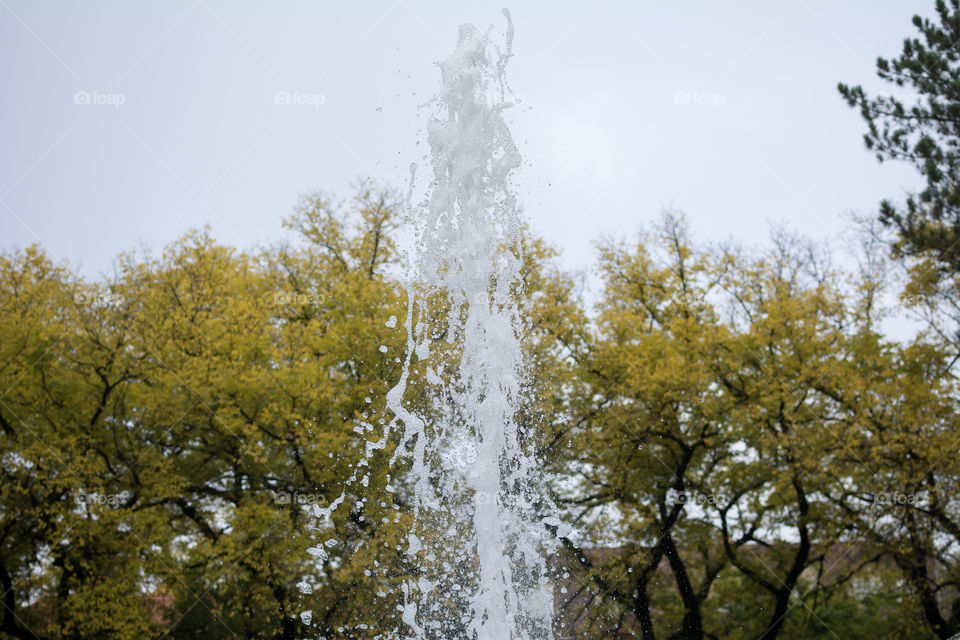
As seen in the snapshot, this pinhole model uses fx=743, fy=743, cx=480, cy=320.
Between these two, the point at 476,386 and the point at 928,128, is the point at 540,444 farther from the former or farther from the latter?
the point at 928,128

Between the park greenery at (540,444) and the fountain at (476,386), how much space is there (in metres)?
1.41

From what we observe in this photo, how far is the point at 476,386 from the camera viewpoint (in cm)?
937

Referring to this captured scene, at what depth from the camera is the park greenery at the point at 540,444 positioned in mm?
13336

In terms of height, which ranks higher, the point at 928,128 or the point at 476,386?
the point at 928,128

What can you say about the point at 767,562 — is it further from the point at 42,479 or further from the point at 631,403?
the point at 42,479

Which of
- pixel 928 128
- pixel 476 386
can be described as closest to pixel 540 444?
pixel 476 386

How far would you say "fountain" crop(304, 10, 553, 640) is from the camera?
28.5 feet

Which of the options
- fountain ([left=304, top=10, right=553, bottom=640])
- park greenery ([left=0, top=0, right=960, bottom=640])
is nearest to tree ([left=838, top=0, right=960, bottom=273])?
park greenery ([left=0, top=0, right=960, bottom=640])

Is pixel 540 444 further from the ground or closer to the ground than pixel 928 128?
closer to the ground

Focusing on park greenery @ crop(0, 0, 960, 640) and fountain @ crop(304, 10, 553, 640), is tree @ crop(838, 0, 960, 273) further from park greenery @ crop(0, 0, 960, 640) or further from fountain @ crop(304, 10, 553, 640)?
fountain @ crop(304, 10, 553, 640)

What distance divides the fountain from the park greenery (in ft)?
4.64

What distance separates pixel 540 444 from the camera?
14.2 m

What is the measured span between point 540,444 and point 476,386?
5.22 meters

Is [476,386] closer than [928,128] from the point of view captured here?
Yes
